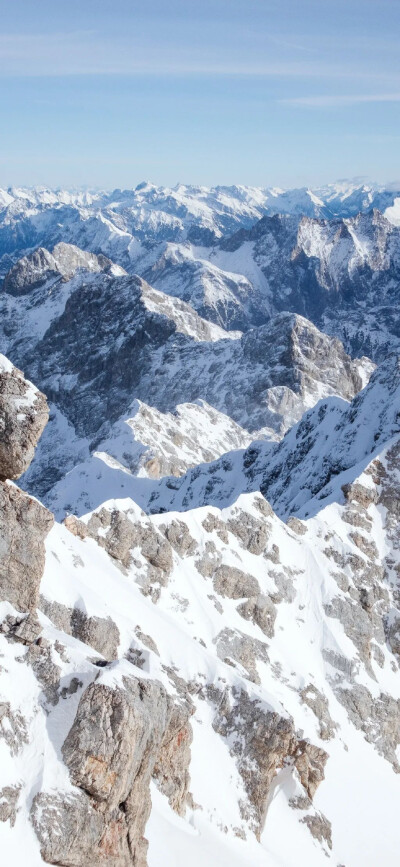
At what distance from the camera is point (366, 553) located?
331 ft

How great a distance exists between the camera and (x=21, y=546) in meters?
43.9

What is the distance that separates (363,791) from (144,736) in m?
43.4

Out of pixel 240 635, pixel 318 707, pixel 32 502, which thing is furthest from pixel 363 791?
pixel 32 502

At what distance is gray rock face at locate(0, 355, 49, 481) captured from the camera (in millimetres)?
41031

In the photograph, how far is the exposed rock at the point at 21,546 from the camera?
43062 mm

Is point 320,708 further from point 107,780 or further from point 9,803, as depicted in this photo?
point 9,803

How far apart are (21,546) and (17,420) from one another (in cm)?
763

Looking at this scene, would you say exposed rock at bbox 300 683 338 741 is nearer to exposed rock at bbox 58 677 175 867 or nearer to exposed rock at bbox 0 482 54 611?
exposed rock at bbox 58 677 175 867

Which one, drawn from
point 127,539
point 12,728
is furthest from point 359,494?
point 12,728

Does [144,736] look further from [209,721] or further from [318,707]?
[318,707]

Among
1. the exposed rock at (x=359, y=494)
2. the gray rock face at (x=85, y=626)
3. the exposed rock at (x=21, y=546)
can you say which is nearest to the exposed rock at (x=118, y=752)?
the exposed rock at (x=21, y=546)

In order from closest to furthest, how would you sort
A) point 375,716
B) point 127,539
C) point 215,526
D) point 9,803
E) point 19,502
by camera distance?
point 9,803 → point 19,502 → point 127,539 → point 375,716 → point 215,526

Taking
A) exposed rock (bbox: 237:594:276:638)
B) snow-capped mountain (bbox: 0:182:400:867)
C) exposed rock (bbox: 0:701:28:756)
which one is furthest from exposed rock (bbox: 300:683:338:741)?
exposed rock (bbox: 0:701:28:756)

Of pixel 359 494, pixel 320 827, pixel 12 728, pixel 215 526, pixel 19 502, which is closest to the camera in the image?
pixel 12 728
